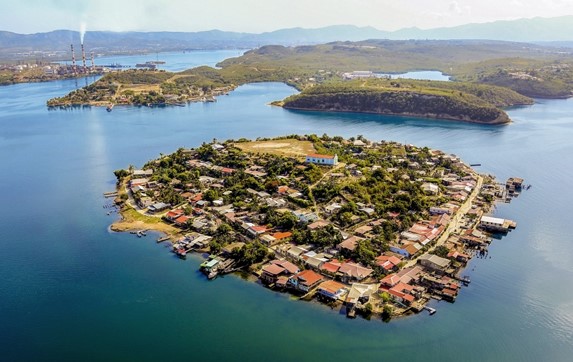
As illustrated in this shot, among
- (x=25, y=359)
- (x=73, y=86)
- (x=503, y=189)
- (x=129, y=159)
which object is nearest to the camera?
(x=25, y=359)

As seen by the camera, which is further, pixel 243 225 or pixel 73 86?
pixel 73 86

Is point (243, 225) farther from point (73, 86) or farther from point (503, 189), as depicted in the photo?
point (73, 86)

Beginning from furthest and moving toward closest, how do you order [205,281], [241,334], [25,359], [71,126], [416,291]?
1. [71,126]
2. [205,281]
3. [416,291]
4. [241,334]
5. [25,359]

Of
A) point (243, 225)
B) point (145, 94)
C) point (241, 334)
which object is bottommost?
point (241, 334)

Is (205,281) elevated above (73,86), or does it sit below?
below

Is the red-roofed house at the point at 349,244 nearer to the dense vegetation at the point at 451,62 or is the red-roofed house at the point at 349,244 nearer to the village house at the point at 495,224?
the village house at the point at 495,224

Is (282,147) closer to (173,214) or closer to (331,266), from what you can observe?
(173,214)

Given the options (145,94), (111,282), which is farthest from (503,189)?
(145,94)
